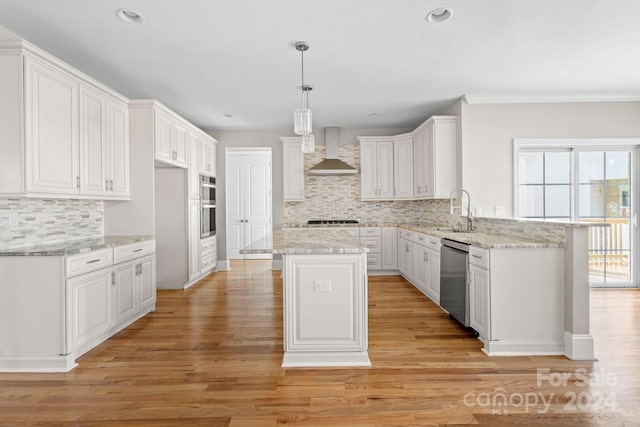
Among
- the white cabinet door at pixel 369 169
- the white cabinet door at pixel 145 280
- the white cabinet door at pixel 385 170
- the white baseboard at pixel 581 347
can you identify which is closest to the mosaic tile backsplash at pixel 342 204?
the white cabinet door at pixel 369 169

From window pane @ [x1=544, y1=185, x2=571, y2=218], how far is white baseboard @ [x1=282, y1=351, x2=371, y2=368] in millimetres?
3804

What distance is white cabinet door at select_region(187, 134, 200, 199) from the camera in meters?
5.30

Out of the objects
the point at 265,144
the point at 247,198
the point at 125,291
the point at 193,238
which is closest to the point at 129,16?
the point at 125,291

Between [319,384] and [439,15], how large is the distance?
9.44ft

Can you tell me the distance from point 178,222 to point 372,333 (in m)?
3.30

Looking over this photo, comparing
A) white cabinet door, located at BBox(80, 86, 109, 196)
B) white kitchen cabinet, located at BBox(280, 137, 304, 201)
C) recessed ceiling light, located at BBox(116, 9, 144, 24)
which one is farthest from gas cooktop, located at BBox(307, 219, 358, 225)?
recessed ceiling light, located at BBox(116, 9, 144, 24)

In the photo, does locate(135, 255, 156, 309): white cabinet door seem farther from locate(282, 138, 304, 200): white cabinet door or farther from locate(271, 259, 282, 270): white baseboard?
locate(282, 138, 304, 200): white cabinet door

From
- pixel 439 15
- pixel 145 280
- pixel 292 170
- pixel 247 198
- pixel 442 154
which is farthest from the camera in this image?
pixel 247 198

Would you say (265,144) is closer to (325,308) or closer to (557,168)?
(325,308)

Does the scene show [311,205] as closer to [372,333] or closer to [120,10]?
[372,333]

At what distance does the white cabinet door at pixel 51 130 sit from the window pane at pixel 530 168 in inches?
208

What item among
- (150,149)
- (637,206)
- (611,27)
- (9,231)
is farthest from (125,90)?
(637,206)

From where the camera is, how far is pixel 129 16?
2736 millimetres

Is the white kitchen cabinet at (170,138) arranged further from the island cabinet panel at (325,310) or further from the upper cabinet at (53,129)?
the island cabinet panel at (325,310)
